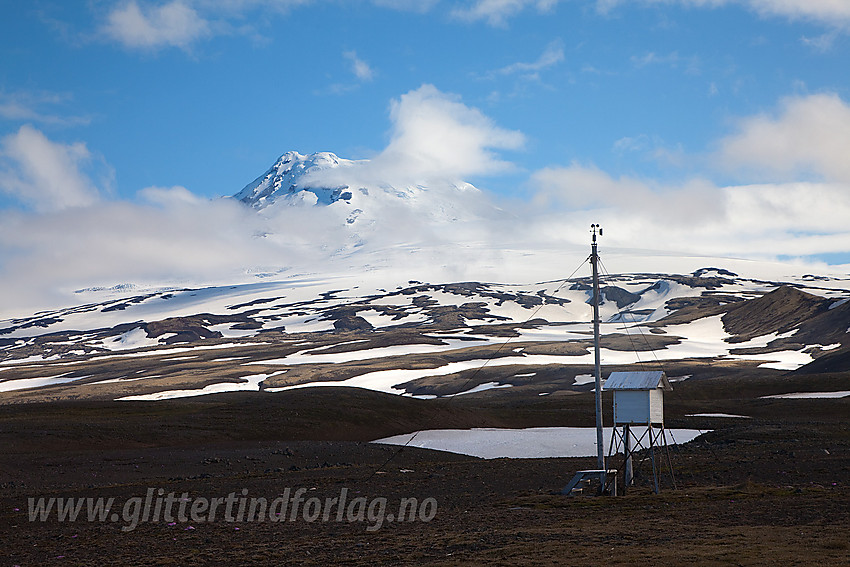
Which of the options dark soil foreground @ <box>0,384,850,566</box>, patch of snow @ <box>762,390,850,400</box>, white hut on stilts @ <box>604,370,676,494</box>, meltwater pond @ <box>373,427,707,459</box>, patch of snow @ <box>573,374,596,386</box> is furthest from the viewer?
patch of snow @ <box>573,374,596,386</box>

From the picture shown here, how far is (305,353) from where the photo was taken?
16838cm

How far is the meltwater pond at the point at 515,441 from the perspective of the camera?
4619 centimetres

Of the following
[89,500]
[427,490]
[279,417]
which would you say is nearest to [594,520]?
[427,490]

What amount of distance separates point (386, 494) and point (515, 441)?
21.7 metres

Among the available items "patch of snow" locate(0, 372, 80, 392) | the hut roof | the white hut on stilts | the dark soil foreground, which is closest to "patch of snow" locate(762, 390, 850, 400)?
the dark soil foreground

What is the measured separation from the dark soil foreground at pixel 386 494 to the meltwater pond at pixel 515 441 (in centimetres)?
228

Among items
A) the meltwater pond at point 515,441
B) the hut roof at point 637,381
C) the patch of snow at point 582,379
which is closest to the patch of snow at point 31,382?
the patch of snow at point 582,379

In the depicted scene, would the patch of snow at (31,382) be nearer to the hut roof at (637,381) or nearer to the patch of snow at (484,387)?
the patch of snow at (484,387)

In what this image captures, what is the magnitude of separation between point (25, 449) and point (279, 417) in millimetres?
17733

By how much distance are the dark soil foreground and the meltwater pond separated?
2282mm

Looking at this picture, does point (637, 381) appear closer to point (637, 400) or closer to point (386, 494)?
point (637, 400)

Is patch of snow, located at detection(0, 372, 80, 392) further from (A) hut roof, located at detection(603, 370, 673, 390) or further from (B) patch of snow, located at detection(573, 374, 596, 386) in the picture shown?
→ (A) hut roof, located at detection(603, 370, 673, 390)

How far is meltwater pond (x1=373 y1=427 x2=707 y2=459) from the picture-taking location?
46188 millimetres

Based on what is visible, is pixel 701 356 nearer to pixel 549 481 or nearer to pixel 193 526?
pixel 549 481
